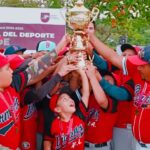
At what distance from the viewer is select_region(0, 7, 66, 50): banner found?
24.5ft

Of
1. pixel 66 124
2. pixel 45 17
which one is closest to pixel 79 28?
pixel 66 124

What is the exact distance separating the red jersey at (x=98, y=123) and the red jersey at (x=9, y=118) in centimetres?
68

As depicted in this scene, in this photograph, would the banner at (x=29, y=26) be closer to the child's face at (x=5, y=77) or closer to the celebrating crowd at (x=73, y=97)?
the celebrating crowd at (x=73, y=97)

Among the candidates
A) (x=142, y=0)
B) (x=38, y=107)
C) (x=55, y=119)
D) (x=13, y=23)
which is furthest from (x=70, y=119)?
(x=13, y=23)

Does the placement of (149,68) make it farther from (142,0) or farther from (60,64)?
(142,0)

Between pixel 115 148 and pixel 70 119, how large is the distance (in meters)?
0.65

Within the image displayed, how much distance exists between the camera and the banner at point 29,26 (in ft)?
24.5

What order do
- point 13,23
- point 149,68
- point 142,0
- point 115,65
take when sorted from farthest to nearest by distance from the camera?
point 13,23
point 142,0
point 115,65
point 149,68

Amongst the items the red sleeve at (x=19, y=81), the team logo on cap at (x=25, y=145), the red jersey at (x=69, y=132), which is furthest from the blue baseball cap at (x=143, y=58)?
the team logo on cap at (x=25, y=145)

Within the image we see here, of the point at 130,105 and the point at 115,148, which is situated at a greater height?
the point at 130,105

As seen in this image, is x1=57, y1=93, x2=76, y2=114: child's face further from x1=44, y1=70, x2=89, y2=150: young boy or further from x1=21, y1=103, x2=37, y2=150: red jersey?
x1=21, y1=103, x2=37, y2=150: red jersey

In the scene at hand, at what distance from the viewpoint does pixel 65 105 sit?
3.33m

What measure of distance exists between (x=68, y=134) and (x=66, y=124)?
0.23ft

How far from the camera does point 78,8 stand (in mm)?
3379
